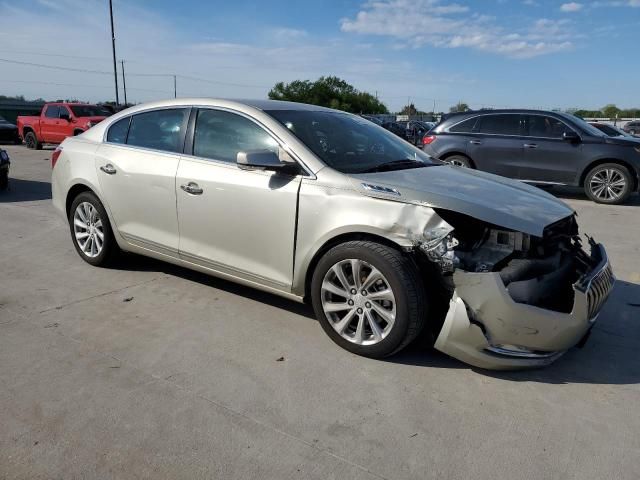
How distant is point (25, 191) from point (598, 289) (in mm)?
9862

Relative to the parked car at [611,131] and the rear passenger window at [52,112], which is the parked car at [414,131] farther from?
the rear passenger window at [52,112]

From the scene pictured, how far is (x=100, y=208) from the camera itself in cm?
480

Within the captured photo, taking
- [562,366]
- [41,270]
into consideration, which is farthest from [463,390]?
[41,270]

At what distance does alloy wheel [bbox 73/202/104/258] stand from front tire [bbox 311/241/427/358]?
2.47 metres

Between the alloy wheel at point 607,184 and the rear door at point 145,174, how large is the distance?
26.9 ft

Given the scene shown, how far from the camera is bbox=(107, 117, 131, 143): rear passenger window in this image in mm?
4762

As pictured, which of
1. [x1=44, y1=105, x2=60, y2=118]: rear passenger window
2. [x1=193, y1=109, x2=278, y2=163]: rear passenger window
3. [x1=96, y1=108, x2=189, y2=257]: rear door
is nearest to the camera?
[x1=193, y1=109, x2=278, y2=163]: rear passenger window

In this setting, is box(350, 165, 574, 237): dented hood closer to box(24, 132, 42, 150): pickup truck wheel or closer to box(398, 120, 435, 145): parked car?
box(24, 132, 42, 150): pickup truck wheel

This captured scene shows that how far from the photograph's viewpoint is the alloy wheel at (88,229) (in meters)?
4.92

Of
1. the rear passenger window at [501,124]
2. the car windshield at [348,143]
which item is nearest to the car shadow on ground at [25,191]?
the car windshield at [348,143]

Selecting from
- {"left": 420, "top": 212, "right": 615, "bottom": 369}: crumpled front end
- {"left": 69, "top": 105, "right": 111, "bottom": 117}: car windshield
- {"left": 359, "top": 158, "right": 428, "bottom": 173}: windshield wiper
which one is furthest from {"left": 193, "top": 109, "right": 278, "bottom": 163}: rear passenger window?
{"left": 69, "top": 105, "right": 111, "bottom": 117}: car windshield

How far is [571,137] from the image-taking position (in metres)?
9.73

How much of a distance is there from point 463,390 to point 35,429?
7.36 feet

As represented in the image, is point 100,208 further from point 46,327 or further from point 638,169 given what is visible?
point 638,169
